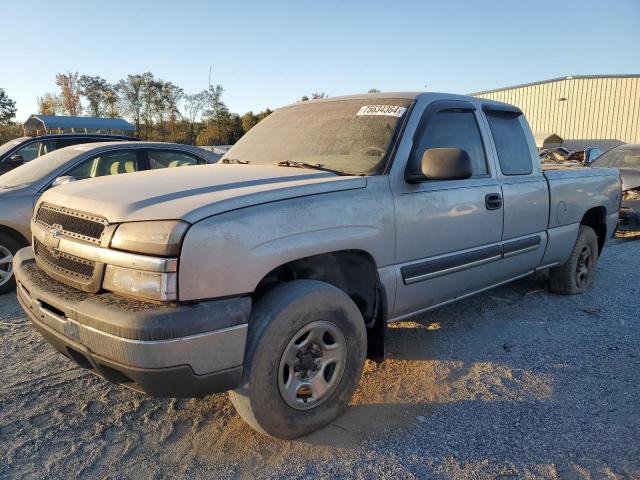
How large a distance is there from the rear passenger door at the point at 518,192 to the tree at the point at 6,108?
5624 cm

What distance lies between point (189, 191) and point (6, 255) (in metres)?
3.80

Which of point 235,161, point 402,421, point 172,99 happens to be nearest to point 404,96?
point 235,161

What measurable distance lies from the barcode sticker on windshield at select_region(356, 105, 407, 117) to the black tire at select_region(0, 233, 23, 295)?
402cm

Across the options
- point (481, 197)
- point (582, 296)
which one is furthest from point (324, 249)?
point (582, 296)

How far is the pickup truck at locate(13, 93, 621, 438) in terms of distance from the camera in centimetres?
228

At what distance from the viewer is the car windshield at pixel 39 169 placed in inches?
227

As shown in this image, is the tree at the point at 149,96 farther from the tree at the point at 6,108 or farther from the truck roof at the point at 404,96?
the truck roof at the point at 404,96

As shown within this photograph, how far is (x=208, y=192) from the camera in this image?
2.66 metres

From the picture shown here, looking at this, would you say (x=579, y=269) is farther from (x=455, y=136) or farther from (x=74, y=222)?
(x=74, y=222)

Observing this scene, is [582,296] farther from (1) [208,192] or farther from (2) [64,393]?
(2) [64,393]

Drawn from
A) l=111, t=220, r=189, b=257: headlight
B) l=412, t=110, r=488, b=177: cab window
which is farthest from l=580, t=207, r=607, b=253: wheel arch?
l=111, t=220, r=189, b=257: headlight

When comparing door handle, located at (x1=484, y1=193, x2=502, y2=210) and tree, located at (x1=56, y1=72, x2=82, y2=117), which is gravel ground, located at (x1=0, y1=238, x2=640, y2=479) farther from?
tree, located at (x1=56, y1=72, x2=82, y2=117)


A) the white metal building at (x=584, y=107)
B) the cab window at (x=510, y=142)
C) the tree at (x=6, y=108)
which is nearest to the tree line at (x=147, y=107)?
the tree at (x=6, y=108)

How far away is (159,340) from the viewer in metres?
2.17
